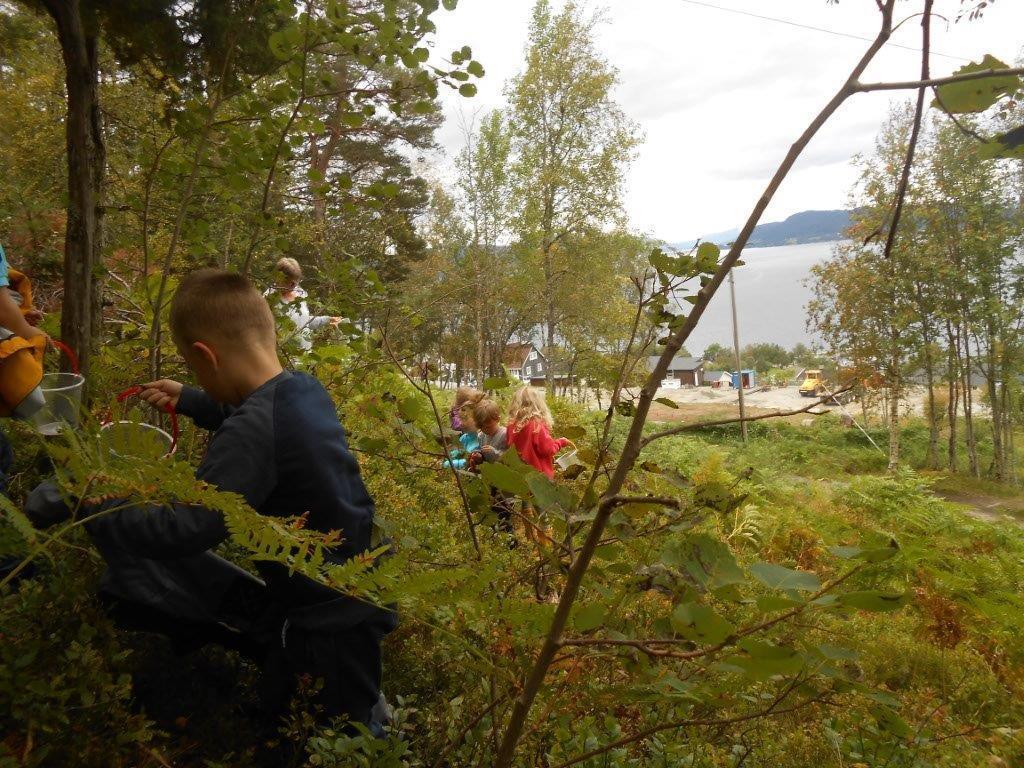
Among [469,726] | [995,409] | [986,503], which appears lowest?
[986,503]

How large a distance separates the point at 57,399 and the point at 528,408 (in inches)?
131

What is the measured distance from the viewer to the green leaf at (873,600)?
68 centimetres

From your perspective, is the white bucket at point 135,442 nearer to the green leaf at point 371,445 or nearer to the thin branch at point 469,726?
the green leaf at point 371,445

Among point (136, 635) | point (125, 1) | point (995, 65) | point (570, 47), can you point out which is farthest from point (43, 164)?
point (570, 47)

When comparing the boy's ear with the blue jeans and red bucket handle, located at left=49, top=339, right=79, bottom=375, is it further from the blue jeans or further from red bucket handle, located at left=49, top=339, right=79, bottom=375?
the blue jeans

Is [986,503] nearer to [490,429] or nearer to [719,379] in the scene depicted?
[490,429]

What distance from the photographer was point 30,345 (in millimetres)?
1974

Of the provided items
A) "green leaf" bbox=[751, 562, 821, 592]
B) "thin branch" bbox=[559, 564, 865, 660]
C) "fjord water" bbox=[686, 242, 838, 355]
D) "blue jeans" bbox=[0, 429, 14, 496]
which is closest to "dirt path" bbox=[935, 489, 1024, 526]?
"fjord water" bbox=[686, 242, 838, 355]

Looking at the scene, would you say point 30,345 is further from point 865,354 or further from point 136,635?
point 865,354

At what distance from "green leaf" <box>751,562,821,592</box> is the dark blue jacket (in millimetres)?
1160

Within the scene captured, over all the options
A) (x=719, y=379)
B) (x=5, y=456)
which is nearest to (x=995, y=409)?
(x=5, y=456)

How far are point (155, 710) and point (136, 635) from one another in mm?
417

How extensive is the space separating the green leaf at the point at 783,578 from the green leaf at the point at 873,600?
0.11 feet

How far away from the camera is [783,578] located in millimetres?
728
